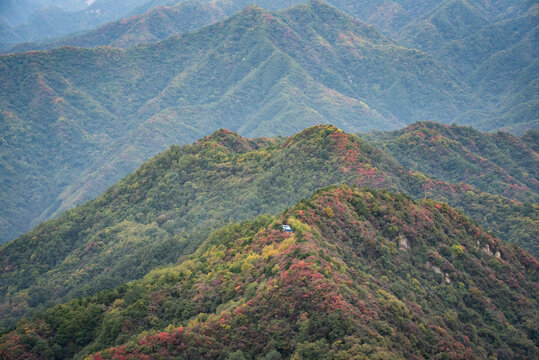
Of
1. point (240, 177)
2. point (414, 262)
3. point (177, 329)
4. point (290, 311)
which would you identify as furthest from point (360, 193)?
point (240, 177)

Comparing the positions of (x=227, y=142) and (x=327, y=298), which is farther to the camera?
(x=227, y=142)

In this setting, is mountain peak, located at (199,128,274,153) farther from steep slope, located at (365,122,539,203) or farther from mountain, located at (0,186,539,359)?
mountain, located at (0,186,539,359)

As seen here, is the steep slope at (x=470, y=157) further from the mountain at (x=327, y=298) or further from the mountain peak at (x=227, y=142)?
the mountain at (x=327, y=298)

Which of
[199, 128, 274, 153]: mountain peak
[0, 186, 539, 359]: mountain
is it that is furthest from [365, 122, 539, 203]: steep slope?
[0, 186, 539, 359]: mountain

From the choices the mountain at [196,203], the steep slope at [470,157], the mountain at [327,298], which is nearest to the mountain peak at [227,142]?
the mountain at [196,203]

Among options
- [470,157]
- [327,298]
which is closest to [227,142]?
[470,157]

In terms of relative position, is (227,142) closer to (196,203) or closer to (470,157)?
(196,203)
